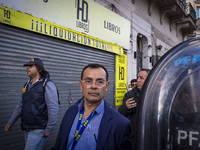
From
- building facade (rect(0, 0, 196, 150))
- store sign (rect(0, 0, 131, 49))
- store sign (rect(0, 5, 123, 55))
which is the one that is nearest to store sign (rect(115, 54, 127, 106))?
building facade (rect(0, 0, 196, 150))

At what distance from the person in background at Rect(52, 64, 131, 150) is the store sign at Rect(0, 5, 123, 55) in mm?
2728

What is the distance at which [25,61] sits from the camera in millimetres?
3508

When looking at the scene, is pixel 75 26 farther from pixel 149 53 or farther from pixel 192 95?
pixel 149 53

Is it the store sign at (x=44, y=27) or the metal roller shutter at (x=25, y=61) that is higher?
the store sign at (x=44, y=27)

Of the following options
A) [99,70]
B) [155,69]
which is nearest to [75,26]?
[99,70]

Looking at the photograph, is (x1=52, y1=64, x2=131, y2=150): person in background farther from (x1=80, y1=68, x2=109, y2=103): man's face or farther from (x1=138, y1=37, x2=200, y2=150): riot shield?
(x1=138, y1=37, x2=200, y2=150): riot shield

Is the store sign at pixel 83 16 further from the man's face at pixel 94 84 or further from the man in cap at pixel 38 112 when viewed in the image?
the man's face at pixel 94 84

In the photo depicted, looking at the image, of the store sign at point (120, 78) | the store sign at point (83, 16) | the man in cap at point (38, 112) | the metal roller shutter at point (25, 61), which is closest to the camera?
the man in cap at point (38, 112)

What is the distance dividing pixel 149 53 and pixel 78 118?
27.4 feet

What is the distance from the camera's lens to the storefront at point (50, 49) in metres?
3.20

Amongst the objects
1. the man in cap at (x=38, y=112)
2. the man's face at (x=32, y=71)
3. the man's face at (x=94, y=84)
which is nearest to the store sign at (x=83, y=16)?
the man's face at (x=32, y=71)

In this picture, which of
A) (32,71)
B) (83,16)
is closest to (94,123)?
(32,71)

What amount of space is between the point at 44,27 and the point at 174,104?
3813 mm

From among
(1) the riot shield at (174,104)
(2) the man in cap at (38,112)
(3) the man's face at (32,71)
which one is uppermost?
(3) the man's face at (32,71)
